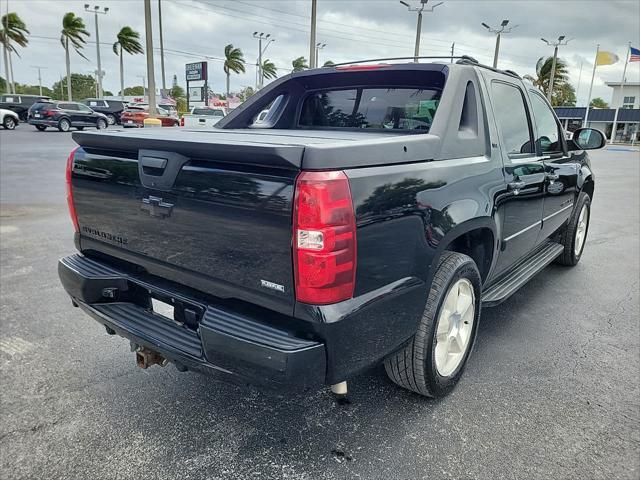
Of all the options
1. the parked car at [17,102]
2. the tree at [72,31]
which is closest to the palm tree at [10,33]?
the tree at [72,31]

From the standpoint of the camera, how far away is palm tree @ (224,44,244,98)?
7275 cm

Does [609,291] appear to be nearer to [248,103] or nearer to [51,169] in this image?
[248,103]

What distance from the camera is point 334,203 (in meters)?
1.79

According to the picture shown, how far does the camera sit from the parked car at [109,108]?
106 ft

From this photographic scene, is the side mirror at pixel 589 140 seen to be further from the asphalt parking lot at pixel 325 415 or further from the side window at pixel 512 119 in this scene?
the asphalt parking lot at pixel 325 415

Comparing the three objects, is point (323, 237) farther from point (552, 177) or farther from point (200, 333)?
point (552, 177)

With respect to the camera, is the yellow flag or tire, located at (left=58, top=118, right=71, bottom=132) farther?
the yellow flag

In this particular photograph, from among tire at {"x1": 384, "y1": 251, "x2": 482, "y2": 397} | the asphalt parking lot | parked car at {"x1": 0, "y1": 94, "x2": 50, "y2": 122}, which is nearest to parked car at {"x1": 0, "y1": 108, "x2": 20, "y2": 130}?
parked car at {"x1": 0, "y1": 94, "x2": 50, "y2": 122}

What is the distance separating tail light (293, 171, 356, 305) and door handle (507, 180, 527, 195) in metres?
1.69

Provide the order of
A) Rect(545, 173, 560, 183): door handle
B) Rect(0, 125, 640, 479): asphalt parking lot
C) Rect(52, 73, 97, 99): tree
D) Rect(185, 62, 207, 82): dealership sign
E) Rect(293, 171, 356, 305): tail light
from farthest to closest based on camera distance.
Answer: Rect(52, 73, 97, 99): tree, Rect(185, 62, 207, 82): dealership sign, Rect(545, 173, 560, 183): door handle, Rect(0, 125, 640, 479): asphalt parking lot, Rect(293, 171, 356, 305): tail light

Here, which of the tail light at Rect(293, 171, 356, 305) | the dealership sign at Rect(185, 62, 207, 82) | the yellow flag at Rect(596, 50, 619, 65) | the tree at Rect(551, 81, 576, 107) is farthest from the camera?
the tree at Rect(551, 81, 576, 107)

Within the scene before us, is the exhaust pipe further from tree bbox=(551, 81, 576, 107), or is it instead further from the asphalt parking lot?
tree bbox=(551, 81, 576, 107)

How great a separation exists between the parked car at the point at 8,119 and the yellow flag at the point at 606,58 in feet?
140

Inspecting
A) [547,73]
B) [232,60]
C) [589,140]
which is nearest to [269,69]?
[232,60]
